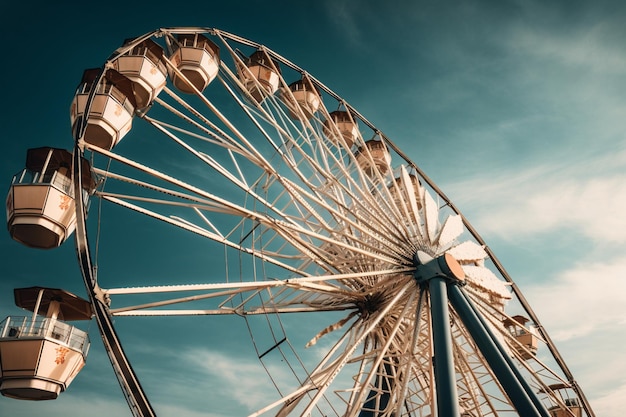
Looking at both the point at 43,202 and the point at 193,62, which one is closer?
the point at 43,202

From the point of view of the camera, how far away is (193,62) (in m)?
9.75

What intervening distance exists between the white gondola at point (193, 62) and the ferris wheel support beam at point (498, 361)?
6.54 meters

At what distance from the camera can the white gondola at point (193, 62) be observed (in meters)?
9.76


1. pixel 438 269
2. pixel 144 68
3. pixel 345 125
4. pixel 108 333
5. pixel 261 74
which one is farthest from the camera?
pixel 345 125

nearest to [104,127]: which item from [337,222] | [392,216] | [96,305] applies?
[96,305]

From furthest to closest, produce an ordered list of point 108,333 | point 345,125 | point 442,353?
point 345,125, point 442,353, point 108,333

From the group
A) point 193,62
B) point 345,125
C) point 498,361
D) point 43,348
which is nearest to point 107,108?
point 193,62

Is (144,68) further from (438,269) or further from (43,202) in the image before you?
(438,269)

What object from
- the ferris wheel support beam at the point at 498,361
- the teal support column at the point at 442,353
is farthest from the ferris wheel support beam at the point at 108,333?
the ferris wheel support beam at the point at 498,361

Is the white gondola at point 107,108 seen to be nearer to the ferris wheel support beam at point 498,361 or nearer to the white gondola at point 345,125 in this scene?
the white gondola at point 345,125

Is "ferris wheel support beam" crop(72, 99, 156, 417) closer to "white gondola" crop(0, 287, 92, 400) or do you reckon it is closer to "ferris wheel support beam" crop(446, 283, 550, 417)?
"white gondola" crop(0, 287, 92, 400)

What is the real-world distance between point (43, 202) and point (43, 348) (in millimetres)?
2154

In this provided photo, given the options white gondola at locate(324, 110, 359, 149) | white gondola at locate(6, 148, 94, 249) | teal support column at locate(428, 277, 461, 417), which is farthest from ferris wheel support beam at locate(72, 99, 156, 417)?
white gondola at locate(324, 110, 359, 149)

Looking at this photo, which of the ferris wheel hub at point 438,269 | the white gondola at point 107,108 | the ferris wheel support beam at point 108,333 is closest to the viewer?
the ferris wheel support beam at point 108,333
